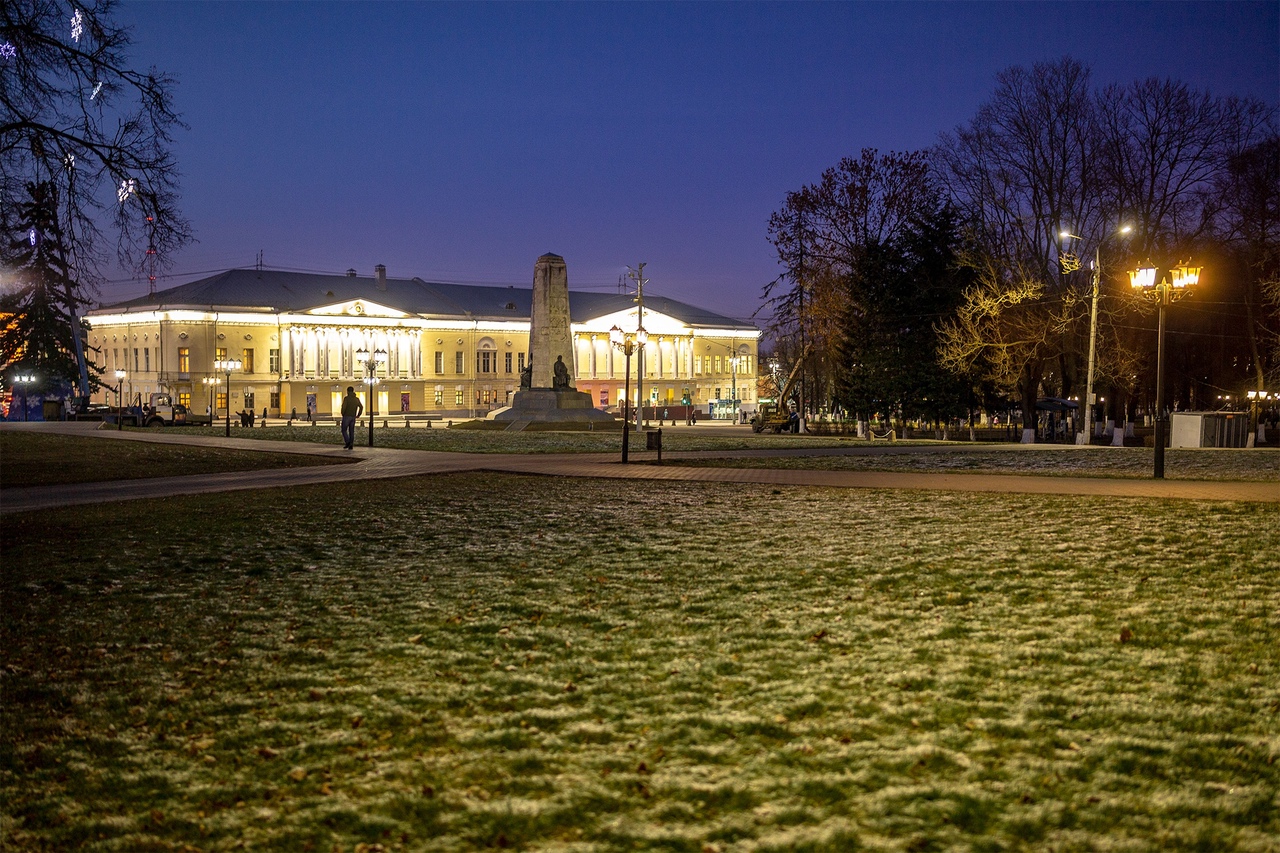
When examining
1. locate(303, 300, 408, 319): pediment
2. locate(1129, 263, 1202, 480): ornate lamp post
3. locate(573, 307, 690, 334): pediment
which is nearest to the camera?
locate(1129, 263, 1202, 480): ornate lamp post

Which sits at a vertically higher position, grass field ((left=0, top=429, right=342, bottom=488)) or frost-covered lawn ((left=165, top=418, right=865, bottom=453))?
frost-covered lawn ((left=165, top=418, right=865, bottom=453))

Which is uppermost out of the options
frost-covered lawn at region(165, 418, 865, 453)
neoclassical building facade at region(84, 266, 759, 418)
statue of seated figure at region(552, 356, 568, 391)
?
neoclassical building facade at region(84, 266, 759, 418)

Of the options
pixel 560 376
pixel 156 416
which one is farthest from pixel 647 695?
pixel 156 416

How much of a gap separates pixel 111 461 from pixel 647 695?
21.7m

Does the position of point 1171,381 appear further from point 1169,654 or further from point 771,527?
point 1169,654

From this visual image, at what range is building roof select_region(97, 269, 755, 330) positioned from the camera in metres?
86.1

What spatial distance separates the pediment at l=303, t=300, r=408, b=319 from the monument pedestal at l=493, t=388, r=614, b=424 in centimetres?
4800

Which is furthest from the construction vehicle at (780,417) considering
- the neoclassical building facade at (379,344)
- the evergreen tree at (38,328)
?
the evergreen tree at (38,328)

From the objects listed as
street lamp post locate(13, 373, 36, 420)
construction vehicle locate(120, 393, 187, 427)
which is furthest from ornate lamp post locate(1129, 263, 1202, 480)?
street lamp post locate(13, 373, 36, 420)

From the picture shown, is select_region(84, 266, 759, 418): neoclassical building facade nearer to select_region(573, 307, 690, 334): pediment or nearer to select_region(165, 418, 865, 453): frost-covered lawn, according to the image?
select_region(573, 307, 690, 334): pediment

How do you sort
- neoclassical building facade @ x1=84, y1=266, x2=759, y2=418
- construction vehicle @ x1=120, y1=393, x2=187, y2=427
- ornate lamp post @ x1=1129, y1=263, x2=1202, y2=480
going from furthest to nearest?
neoclassical building facade @ x1=84, y1=266, x2=759, y2=418 → construction vehicle @ x1=120, y1=393, x2=187, y2=427 → ornate lamp post @ x1=1129, y1=263, x2=1202, y2=480

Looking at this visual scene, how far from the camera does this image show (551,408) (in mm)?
46281

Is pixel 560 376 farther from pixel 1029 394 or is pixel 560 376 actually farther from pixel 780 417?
pixel 1029 394

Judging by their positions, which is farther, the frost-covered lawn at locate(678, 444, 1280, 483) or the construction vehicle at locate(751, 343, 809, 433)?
the construction vehicle at locate(751, 343, 809, 433)
